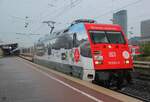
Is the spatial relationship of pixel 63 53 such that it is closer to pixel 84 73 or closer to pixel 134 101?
pixel 84 73

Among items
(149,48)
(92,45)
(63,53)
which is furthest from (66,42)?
(149,48)

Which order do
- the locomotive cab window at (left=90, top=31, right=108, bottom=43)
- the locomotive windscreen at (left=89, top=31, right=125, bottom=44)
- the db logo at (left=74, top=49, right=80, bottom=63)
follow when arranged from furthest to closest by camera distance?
the db logo at (left=74, top=49, right=80, bottom=63), the locomotive windscreen at (left=89, top=31, right=125, bottom=44), the locomotive cab window at (left=90, top=31, right=108, bottom=43)

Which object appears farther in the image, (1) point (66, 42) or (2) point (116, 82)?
(1) point (66, 42)

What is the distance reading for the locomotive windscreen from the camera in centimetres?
1700

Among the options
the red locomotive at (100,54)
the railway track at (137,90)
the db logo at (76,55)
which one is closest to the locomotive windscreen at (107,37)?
the red locomotive at (100,54)

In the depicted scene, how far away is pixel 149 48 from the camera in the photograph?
4000cm

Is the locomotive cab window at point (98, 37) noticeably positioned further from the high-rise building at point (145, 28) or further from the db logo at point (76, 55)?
the high-rise building at point (145, 28)

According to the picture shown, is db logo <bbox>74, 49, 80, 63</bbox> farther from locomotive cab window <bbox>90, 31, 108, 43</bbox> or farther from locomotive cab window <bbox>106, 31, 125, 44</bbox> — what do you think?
locomotive cab window <bbox>106, 31, 125, 44</bbox>

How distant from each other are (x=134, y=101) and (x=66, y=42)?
407 inches

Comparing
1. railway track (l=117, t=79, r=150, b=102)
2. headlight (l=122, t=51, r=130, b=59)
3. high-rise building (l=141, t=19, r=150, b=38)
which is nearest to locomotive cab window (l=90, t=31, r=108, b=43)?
headlight (l=122, t=51, r=130, b=59)

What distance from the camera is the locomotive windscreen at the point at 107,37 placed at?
55.8 feet

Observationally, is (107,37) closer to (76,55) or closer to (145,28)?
(76,55)

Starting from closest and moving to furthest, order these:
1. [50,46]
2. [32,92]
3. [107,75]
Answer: [32,92], [107,75], [50,46]

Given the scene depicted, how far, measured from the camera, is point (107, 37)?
17328 mm
